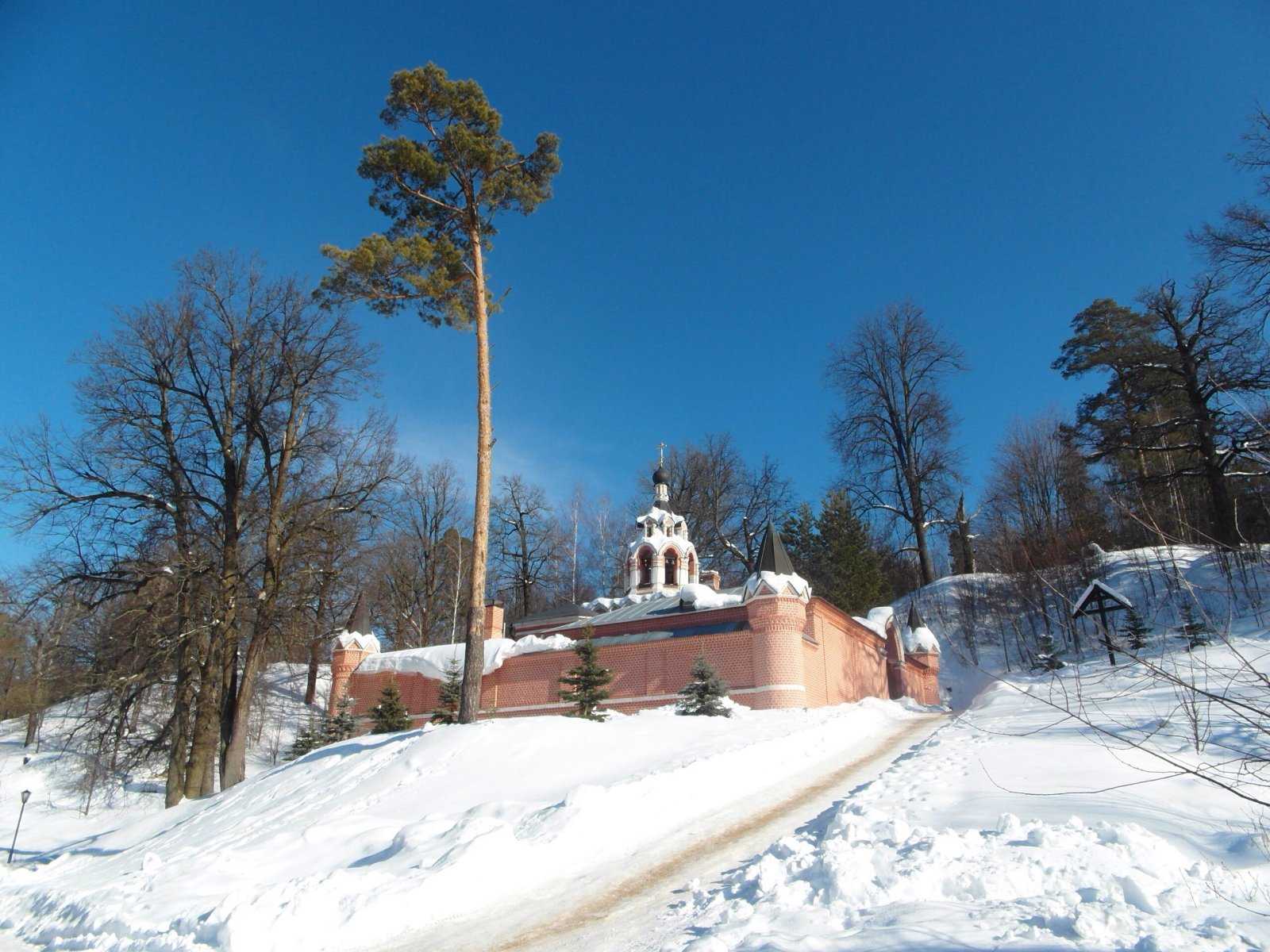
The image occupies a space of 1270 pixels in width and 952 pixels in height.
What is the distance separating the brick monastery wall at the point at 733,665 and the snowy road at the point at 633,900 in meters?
11.1

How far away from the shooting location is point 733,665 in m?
20.9

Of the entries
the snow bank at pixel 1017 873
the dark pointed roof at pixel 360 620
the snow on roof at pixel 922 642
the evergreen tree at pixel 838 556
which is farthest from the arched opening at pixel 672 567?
the snow bank at pixel 1017 873

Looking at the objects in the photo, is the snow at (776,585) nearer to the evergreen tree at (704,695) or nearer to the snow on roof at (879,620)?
the evergreen tree at (704,695)

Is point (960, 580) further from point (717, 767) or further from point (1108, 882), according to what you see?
point (1108, 882)

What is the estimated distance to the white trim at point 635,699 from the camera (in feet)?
66.0

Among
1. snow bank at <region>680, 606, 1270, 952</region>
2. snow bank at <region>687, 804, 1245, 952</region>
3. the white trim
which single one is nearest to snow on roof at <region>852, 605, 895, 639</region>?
the white trim

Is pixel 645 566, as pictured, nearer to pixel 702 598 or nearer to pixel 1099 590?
pixel 702 598

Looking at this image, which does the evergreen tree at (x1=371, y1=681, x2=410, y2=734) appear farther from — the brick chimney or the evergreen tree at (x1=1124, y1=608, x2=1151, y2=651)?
the evergreen tree at (x1=1124, y1=608, x2=1151, y2=651)

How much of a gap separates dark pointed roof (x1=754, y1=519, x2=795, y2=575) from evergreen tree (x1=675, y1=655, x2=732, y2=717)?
4.96m

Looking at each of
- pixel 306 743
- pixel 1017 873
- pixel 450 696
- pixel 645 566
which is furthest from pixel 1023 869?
pixel 645 566

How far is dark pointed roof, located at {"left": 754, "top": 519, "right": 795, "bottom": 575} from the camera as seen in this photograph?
21.8 meters

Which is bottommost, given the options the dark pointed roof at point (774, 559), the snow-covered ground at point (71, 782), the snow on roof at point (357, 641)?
the snow-covered ground at point (71, 782)

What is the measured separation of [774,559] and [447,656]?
40.2 feet

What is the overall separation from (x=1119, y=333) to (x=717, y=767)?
110 ft
